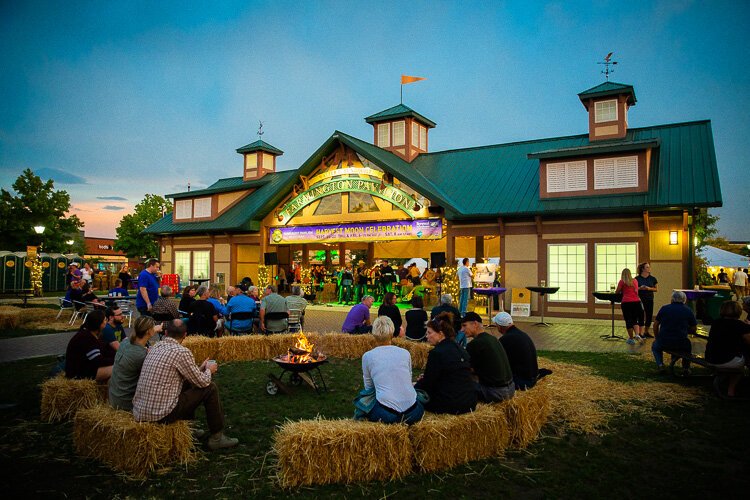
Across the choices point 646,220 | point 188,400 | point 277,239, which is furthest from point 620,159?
point 188,400

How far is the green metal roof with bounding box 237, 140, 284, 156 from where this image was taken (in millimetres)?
25773

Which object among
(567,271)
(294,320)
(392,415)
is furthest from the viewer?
(567,271)

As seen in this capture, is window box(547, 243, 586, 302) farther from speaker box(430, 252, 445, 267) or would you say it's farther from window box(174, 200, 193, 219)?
window box(174, 200, 193, 219)

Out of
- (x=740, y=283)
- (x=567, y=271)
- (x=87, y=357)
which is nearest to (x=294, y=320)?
Result: (x=87, y=357)

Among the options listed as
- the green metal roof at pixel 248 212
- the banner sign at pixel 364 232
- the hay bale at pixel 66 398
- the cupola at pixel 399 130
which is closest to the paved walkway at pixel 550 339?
the banner sign at pixel 364 232

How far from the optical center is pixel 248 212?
23344 millimetres

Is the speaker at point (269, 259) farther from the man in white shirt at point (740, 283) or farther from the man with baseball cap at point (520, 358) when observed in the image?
the man in white shirt at point (740, 283)

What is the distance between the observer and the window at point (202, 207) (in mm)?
25250

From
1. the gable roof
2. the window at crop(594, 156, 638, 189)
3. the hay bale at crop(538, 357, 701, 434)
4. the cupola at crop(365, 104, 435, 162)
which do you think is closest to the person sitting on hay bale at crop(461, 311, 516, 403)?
the hay bale at crop(538, 357, 701, 434)

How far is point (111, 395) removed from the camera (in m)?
5.10

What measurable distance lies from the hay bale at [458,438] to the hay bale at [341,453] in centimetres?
14

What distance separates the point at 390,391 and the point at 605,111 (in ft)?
55.3

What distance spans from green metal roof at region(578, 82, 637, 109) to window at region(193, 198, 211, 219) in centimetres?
1758

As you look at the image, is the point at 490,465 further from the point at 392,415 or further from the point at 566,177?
the point at 566,177
